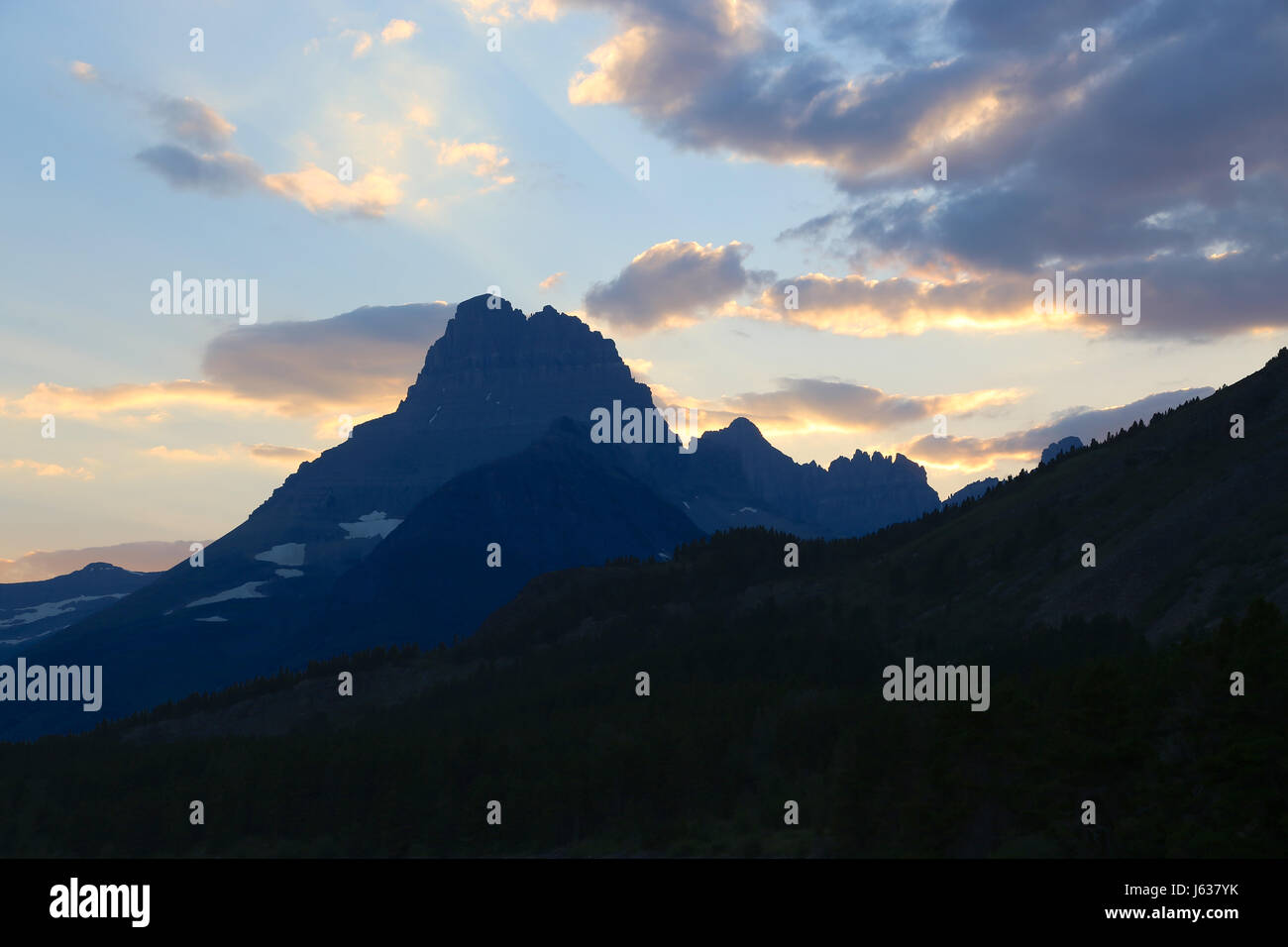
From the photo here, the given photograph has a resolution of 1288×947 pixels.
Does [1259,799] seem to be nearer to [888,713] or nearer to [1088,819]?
[1088,819]

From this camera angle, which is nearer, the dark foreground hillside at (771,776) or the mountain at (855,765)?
the dark foreground hillside at (771,776)

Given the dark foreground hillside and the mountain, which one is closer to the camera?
the dark foreground hillside

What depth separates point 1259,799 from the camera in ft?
222

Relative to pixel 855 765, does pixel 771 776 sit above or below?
below

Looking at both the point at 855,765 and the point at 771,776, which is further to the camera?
the point at 771,776
